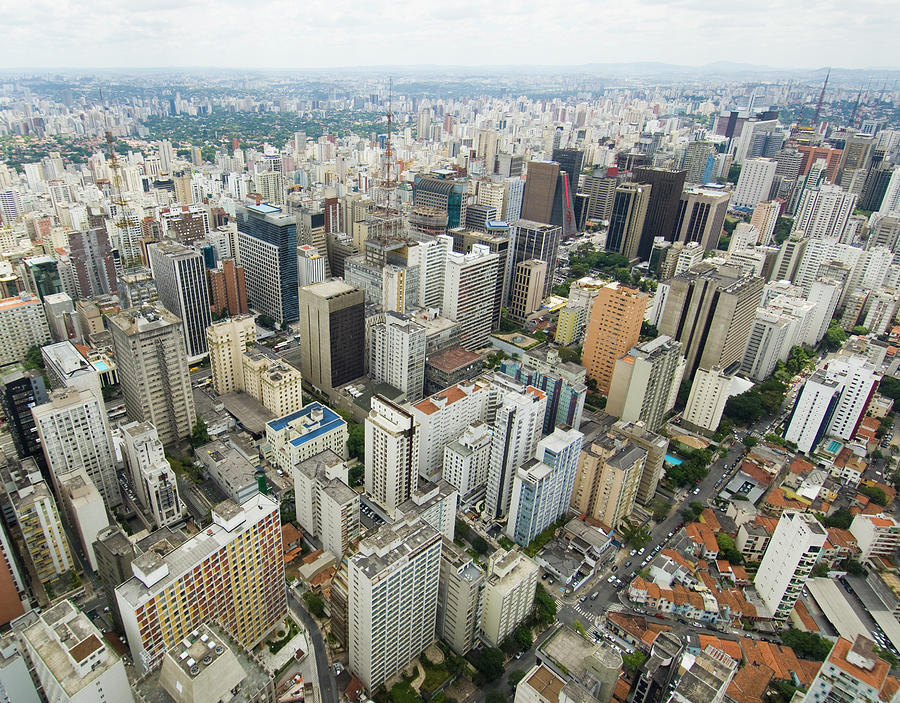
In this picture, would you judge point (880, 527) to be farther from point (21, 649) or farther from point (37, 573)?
point (37, 573)

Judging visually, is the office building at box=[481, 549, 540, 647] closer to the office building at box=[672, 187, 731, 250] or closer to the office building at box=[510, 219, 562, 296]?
the office building at box=[510, 219, 562, 296]

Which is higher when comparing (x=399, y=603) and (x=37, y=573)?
(x=399, y=603)

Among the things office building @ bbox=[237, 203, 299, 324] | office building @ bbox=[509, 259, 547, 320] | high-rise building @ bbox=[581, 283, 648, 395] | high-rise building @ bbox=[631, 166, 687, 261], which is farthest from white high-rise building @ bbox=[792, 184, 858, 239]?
office building @ bbox=[237, 203, 299, 324]

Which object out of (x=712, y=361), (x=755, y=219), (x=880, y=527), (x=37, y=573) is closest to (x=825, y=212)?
(x=755, y=219)

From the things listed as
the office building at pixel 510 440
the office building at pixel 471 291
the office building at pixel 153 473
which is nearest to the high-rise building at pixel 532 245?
the office building at pixel 471 291

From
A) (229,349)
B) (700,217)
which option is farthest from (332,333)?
(700,217)

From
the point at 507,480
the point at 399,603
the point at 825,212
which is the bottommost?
the point at 507,480
